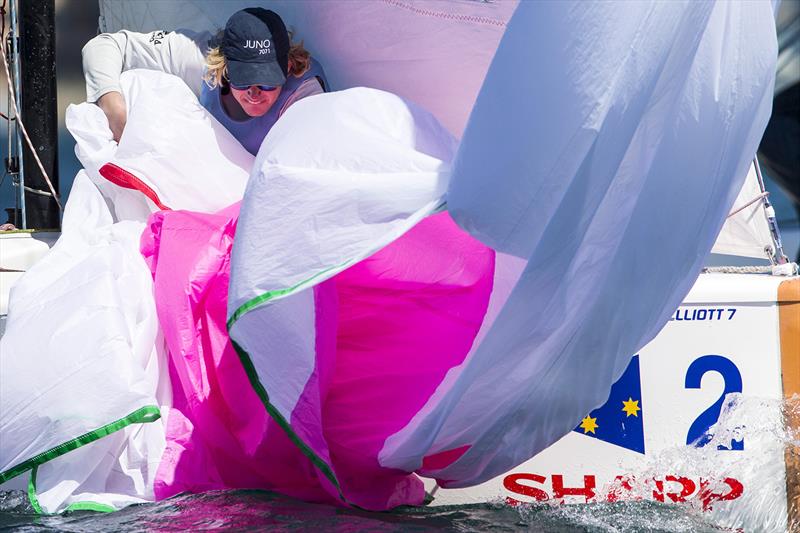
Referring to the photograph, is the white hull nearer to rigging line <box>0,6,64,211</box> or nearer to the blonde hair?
the blonde hair

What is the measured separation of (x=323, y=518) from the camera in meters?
1.84

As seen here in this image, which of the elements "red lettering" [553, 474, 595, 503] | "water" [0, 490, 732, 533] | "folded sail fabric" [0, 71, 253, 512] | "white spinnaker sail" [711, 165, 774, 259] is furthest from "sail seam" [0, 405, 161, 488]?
"white spinnaker sail" [711, 165, 774, 259]

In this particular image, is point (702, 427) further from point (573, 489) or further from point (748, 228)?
point (748, 228)

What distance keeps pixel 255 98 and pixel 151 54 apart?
0.53 meters

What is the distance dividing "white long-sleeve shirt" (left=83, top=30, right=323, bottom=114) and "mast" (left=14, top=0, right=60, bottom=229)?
280 millimetres

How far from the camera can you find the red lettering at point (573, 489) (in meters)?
2.07

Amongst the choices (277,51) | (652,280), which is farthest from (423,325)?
(277,51)

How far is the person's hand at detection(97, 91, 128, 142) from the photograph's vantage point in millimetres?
2609

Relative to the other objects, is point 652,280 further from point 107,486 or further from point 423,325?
point 107,486

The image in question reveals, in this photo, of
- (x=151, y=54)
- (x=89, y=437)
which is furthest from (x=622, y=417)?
(x=151, y=54)

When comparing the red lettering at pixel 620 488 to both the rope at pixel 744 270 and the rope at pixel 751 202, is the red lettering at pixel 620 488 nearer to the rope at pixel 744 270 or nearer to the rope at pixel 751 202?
the rope at pixel 744 270

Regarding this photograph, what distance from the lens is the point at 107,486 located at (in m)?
1.97

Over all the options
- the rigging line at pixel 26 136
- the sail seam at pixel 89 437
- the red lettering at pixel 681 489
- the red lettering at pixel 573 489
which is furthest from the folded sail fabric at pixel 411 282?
the rigging line at pixel 26 136

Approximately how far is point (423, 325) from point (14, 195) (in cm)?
178
